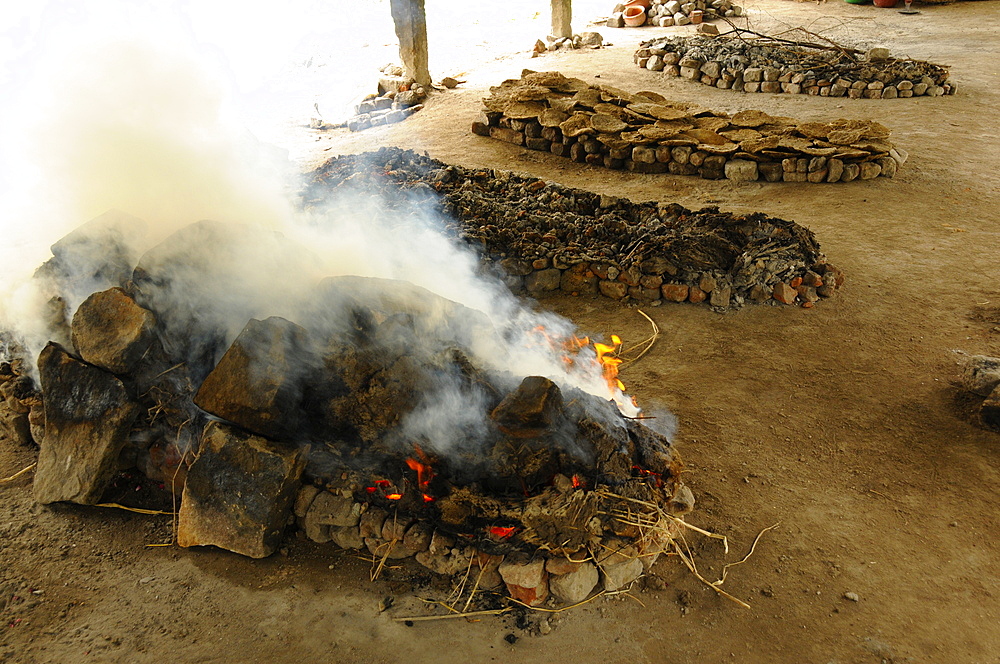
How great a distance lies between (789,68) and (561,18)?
19.0 ft

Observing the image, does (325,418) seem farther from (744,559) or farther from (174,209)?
(744,559)

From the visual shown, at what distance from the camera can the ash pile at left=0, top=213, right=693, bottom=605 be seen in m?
3.13

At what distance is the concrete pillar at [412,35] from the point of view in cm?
1221

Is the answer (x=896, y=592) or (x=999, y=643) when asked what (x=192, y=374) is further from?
(x=999, y=643)

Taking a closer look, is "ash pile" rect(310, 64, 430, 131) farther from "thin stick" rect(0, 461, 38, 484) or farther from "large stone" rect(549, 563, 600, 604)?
"large stone" rect(549, 563, 600, 604)

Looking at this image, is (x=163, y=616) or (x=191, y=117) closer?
(x=163, y=616)

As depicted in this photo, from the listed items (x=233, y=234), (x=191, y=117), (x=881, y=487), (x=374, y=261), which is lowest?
(x=881, y=487)

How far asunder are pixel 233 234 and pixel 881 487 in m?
4.08

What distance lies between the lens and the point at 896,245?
6.52m

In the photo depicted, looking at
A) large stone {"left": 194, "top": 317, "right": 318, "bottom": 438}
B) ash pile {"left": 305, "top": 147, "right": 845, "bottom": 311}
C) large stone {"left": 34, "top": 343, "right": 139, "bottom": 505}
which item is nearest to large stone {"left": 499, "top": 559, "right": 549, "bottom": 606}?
large stone {"left": 194, "top": 317, "right": 318, "bottom": 438}

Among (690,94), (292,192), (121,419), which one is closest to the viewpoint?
(121,419)

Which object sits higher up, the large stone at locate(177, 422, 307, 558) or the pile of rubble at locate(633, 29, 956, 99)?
the pile of rubble at locate(633, 29, 956, 99)

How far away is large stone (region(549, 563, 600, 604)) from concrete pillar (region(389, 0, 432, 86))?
11636 mm

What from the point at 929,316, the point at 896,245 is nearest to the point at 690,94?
the point at 896,245
